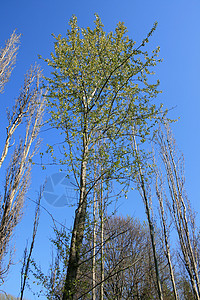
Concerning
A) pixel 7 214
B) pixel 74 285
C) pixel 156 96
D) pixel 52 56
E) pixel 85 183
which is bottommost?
pixel 74 285

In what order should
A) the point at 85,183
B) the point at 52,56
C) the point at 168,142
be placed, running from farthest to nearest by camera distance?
the point at 168,142
the point at 52,56
the point at 85,183

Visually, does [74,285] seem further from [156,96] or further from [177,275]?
[177,275]

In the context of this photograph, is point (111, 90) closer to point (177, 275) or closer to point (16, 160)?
point (16, 160)

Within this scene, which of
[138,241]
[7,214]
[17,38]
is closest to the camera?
[7,214]

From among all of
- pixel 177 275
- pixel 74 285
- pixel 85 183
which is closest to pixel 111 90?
pixel 85 183

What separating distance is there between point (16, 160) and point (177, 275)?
1157 centimetres

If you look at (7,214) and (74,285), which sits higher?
(7,214)

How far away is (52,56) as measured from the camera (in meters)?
4.92

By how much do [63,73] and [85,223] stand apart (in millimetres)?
3166

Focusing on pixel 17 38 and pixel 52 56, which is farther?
pixel 17 38

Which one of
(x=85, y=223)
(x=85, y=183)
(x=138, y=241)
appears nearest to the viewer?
(x=85, y=223)

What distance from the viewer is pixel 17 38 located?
446 inches

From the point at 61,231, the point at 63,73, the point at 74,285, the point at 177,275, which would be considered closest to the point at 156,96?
the point at 63,73

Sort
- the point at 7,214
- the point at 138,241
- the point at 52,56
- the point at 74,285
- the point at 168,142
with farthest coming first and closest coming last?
the point at 138,241 → the point at 168,142 → the point at 7,214 → the point at 52,56 → the point at 74,285
